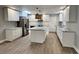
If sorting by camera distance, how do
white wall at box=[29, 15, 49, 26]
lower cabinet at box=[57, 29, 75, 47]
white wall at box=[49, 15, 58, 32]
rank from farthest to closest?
white wall at box=[49, 15, 58, 32] < white wall at box=[29, 15, 49, 26] < lower cabinet at box=[57, 29, 75, 47]

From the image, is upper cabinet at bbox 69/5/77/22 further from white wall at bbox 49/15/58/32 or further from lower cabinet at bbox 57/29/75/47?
white wall at bbox 49/15/58/32

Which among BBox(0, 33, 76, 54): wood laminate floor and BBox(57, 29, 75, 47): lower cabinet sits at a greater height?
BBox(57, 29, 75, 47): lower cabinet

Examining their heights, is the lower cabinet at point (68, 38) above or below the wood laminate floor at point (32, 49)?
above

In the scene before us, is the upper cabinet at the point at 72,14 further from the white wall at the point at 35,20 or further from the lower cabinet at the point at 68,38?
the white wall at the point at 35,20

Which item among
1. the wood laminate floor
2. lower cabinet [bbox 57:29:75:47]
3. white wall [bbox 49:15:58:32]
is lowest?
the wood laminate floor

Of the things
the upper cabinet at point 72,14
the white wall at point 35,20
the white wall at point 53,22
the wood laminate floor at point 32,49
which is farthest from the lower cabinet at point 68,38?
the white wall at point 53,22

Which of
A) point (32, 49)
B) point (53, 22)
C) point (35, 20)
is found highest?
point (35, 20)

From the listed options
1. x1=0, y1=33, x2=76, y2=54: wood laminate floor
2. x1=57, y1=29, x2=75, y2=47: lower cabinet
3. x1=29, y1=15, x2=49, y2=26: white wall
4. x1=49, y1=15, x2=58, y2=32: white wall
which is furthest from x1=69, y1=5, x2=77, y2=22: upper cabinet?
x1=49, y1=15, x2=58, y2=32: white wall

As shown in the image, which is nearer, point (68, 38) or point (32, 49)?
point (32, 49)

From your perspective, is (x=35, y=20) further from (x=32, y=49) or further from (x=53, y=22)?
(x=32, y=49)

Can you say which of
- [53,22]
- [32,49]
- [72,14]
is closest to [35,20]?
[53,22]

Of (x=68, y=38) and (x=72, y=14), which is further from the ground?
(x=72, y=14)

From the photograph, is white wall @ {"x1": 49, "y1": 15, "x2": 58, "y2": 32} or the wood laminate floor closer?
the wood laminate floor
